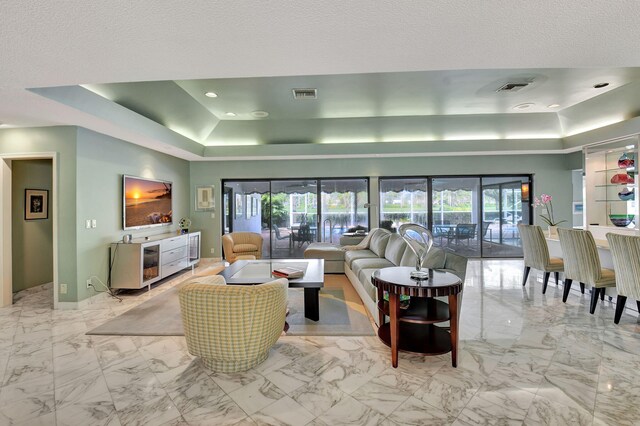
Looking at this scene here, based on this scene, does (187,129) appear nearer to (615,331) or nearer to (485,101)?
(485,101)

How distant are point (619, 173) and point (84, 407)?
A: 7437 mm

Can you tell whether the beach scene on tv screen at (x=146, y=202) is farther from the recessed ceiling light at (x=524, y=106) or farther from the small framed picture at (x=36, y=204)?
the recessed ceiling light at (x=524, y=106)

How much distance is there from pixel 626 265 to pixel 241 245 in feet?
19.5

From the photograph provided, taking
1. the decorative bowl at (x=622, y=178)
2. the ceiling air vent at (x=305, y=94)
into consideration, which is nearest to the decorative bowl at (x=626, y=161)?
the decorative bowl at (x=622, y=178)

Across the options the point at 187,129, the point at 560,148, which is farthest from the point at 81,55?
the point at 560,148

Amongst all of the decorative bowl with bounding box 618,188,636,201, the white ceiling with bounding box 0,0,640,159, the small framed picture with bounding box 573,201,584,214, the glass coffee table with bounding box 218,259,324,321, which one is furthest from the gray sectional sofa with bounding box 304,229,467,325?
the small framed picture with bounding box 573,201,584,214

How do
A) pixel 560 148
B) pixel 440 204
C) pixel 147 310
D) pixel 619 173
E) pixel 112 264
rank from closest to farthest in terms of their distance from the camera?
1. pixel 147 310
2. pixel 112 264
3. pixel 619 173
4. pixel 560 148
5. pixel 440 204

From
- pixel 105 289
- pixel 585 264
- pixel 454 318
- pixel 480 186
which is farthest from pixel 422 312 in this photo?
pixel 480 186

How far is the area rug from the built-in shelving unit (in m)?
4.15

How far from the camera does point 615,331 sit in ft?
10.6

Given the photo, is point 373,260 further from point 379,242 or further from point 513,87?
point 513,87

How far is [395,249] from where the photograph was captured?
4.57m

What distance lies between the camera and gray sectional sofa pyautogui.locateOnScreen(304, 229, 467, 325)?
10.4 feet

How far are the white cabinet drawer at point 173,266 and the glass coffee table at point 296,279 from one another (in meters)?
1.56
